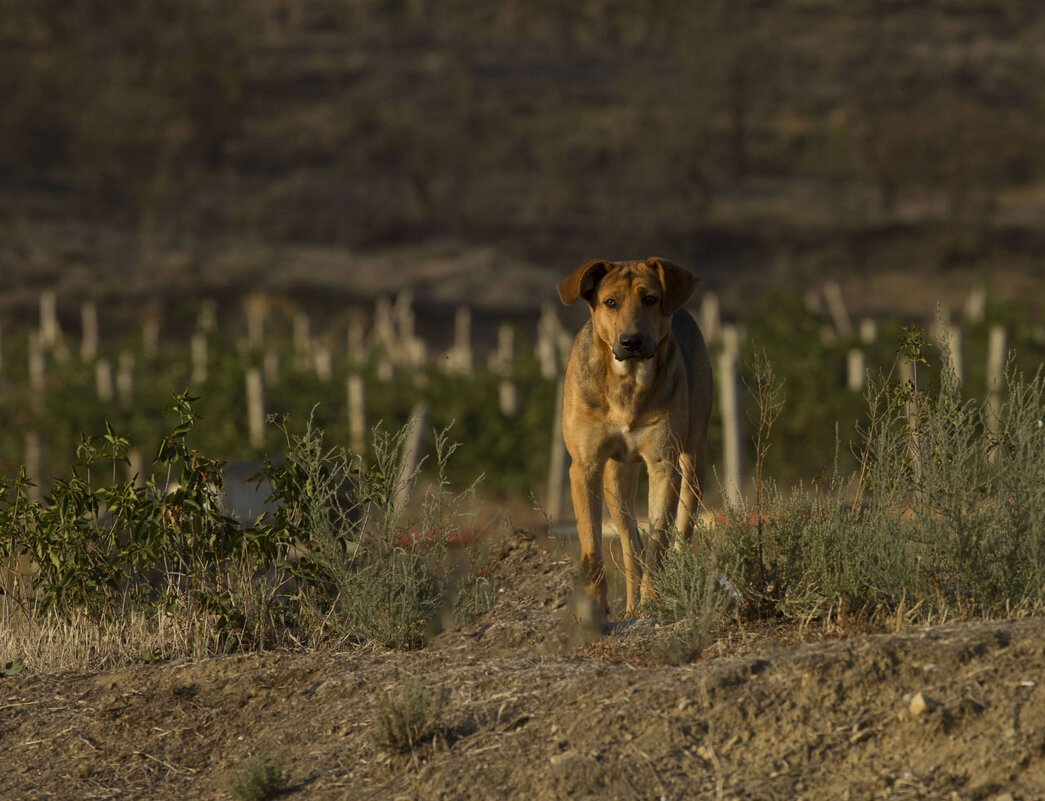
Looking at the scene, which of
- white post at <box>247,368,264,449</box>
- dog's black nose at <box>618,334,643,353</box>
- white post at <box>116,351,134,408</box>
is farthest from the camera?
white post at <box>116,351,134,408</box>

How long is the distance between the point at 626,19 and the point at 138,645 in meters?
83.5

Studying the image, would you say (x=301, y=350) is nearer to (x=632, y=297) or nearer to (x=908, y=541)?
(x=632, y=297)

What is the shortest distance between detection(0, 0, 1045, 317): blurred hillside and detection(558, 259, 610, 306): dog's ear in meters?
47.0

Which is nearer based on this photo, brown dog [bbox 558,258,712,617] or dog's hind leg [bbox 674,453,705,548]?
brown dog [bbox 558,258,712,617]

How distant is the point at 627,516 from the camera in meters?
7.54

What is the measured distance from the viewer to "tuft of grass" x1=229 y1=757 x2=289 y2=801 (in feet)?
16.9

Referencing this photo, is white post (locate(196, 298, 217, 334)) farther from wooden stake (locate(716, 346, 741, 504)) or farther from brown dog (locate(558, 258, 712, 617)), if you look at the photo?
brown dog (locate(558, 258, 712, 617))

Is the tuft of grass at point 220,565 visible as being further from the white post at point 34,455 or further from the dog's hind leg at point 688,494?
the white post at point 34,455

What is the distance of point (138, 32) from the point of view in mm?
69750

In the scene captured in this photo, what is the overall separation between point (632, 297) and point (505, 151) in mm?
66088

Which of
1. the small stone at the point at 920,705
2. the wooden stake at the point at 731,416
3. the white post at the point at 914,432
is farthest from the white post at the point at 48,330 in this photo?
Answer: the small stone at the point at 920,705

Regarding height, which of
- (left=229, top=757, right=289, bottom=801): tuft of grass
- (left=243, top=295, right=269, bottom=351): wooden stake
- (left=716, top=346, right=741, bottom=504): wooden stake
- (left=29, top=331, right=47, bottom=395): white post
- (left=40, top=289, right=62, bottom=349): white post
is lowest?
(left=243, top=295, right=269, bottom=351): wooden stake

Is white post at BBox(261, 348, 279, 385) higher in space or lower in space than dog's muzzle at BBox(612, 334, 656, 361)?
lower

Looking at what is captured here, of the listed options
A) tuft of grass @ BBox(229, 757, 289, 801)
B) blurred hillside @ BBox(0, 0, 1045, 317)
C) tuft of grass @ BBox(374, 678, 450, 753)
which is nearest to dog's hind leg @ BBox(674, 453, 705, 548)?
tuft of grass @ BBox(374, 678, 450, 753)
